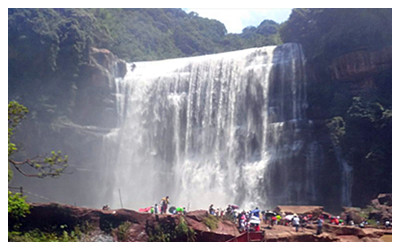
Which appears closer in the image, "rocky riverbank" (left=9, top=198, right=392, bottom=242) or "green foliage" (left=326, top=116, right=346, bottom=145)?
"rocky riverbank" (left=9, top=198, right=392, bottom=242)

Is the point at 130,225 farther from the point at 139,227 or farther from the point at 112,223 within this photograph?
the point at 112,223

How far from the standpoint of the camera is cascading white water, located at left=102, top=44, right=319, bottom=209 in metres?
33.0

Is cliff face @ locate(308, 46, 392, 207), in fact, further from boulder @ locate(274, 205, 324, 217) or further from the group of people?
the group of people

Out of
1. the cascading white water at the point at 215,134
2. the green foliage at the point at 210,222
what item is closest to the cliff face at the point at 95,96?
the cascading white water at the point at 215,134

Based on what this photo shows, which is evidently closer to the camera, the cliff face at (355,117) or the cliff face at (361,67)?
the cliff face at (355,117)

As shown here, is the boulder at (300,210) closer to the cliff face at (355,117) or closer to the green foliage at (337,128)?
the cliff face at (355,117)

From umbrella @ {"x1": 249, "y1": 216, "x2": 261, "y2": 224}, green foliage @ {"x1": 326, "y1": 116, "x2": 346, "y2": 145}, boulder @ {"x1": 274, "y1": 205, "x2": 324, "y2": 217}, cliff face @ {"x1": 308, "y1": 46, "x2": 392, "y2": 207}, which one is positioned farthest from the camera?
green foliage @ {"x1": 326, "y1": 116, "x2": 346, "y2": 145}

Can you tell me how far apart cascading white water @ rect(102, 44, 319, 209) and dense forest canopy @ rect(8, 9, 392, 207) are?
1.68 meters

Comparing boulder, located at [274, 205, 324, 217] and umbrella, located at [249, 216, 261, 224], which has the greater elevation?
umbrella, located at [249, 216, 261, 224]

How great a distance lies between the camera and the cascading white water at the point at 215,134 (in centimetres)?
3297

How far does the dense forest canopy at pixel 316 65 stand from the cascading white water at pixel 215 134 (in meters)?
1.68

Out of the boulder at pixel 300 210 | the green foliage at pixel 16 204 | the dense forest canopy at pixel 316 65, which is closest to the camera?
the green foliage at pixel 16 204

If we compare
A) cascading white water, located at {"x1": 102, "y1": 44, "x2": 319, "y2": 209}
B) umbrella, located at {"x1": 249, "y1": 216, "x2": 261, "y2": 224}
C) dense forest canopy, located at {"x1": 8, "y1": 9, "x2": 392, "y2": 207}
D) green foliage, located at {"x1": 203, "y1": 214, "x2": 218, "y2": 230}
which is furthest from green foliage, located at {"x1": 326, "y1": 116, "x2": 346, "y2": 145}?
green foliage, located at {"x1": 203, "y1": 214, "x2": 218, "y2": 230}

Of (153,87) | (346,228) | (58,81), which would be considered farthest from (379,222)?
(58,81)
